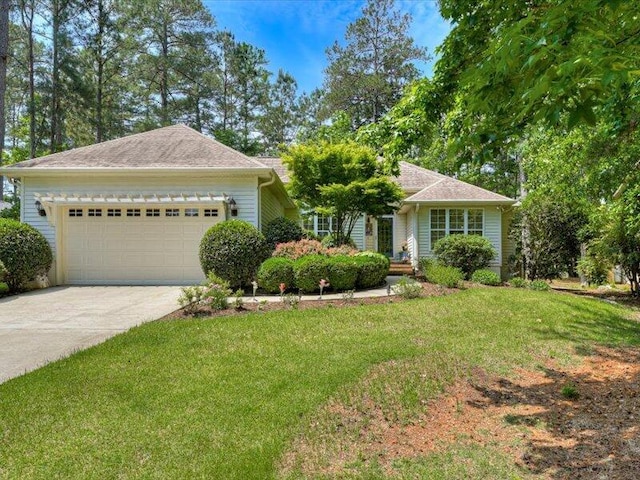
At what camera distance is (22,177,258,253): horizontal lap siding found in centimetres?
1072

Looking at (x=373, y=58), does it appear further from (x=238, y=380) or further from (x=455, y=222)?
(x=238, y=380)

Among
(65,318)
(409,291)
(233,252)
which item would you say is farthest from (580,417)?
(65,318)

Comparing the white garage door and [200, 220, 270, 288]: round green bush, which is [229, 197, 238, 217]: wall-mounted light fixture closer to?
[200, 220, 270, 288]: round green bush

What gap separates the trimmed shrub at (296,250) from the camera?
9.60m

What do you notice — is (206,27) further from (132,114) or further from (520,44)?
(520,44)

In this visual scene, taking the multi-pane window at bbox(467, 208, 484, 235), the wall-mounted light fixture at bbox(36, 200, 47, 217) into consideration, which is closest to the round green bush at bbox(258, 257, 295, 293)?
the wall-mounted light fixture at bbox(36, 200, 47, 217)

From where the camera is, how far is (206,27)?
25.4 m

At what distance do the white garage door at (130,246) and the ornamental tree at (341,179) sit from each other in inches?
141

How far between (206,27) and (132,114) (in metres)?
7.56

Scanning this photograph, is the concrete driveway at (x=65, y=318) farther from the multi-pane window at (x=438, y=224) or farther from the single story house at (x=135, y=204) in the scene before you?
the multi-pane window at (x=438, y=224)

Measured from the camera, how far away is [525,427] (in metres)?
3.19

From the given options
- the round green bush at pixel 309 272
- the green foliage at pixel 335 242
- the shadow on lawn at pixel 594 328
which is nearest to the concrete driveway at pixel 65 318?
the round green bush at pixel 309 272

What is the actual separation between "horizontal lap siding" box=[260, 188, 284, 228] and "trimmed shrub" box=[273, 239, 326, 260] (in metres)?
1.89

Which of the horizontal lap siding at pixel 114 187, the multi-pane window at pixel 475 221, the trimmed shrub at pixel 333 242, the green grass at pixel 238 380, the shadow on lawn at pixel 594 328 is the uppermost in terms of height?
the horizontal lap siding at pixel 114 187
